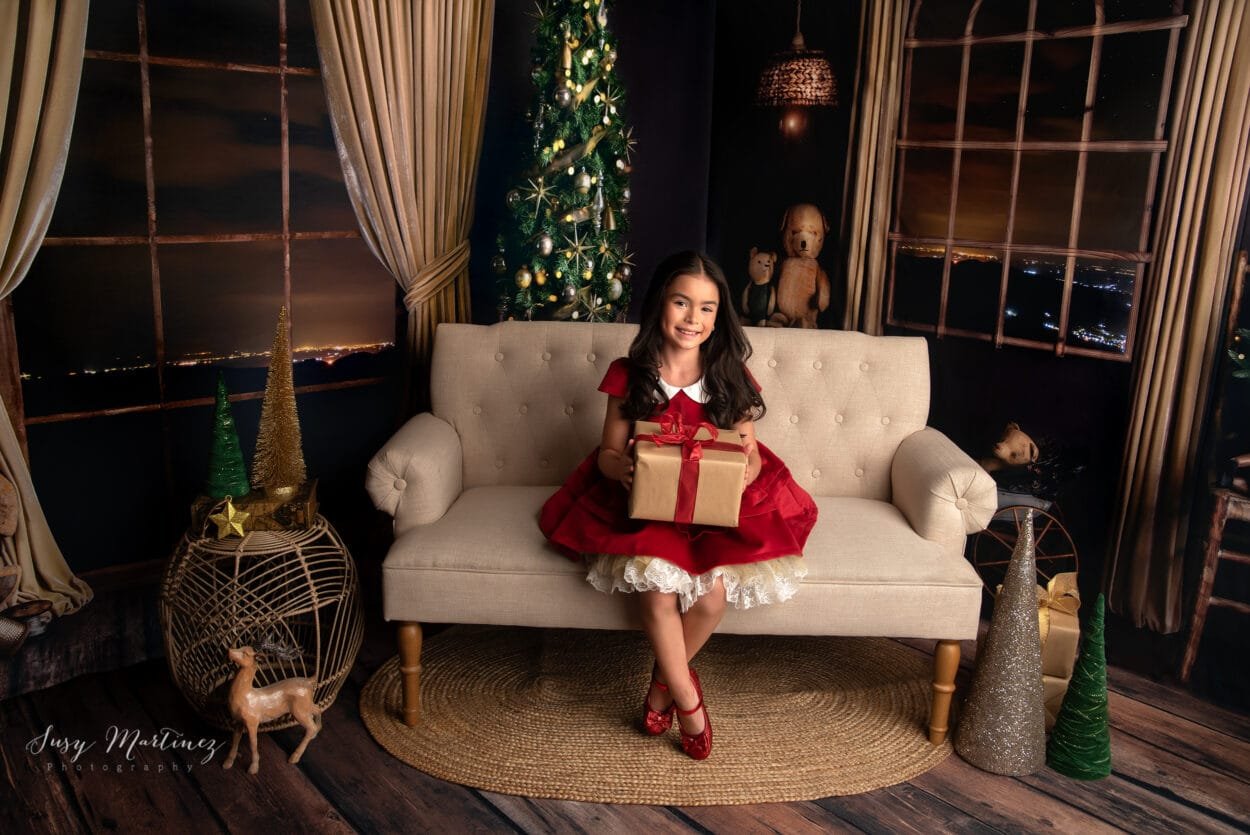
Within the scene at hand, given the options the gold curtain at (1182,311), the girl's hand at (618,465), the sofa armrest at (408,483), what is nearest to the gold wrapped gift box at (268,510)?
the sofa armrest at (408,483)

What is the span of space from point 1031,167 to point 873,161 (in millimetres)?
600

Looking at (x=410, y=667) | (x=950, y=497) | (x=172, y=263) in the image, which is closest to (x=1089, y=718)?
(x=950, y=497)

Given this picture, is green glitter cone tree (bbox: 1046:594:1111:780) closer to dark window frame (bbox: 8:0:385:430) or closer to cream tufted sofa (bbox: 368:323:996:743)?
cream tufted sofa (bbox: 368:323:996:743)

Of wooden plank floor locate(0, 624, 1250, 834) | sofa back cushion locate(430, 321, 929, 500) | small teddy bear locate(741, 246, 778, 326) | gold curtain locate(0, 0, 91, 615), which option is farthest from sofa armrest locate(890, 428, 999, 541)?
gold curtain locate(0, 0, 91, 615)

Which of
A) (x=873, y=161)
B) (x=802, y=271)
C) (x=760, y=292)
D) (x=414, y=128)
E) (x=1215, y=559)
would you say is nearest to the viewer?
(x=1215, y=559)

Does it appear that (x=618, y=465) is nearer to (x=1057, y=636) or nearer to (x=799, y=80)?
(x=1057, y=636)

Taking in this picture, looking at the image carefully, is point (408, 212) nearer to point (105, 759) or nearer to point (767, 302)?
point (767, 302)

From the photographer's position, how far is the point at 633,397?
8.79 feet

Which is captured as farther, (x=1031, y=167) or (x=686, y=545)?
(x=1031, y=167)

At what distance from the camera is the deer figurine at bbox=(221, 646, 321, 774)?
246 cm

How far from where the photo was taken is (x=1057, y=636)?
279 centimetres

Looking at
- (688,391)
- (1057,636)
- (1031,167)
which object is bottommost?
(1057,636)

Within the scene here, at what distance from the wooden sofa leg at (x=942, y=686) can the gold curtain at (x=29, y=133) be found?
250 cm

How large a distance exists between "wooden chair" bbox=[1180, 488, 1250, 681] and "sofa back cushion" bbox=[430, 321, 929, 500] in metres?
0.88
